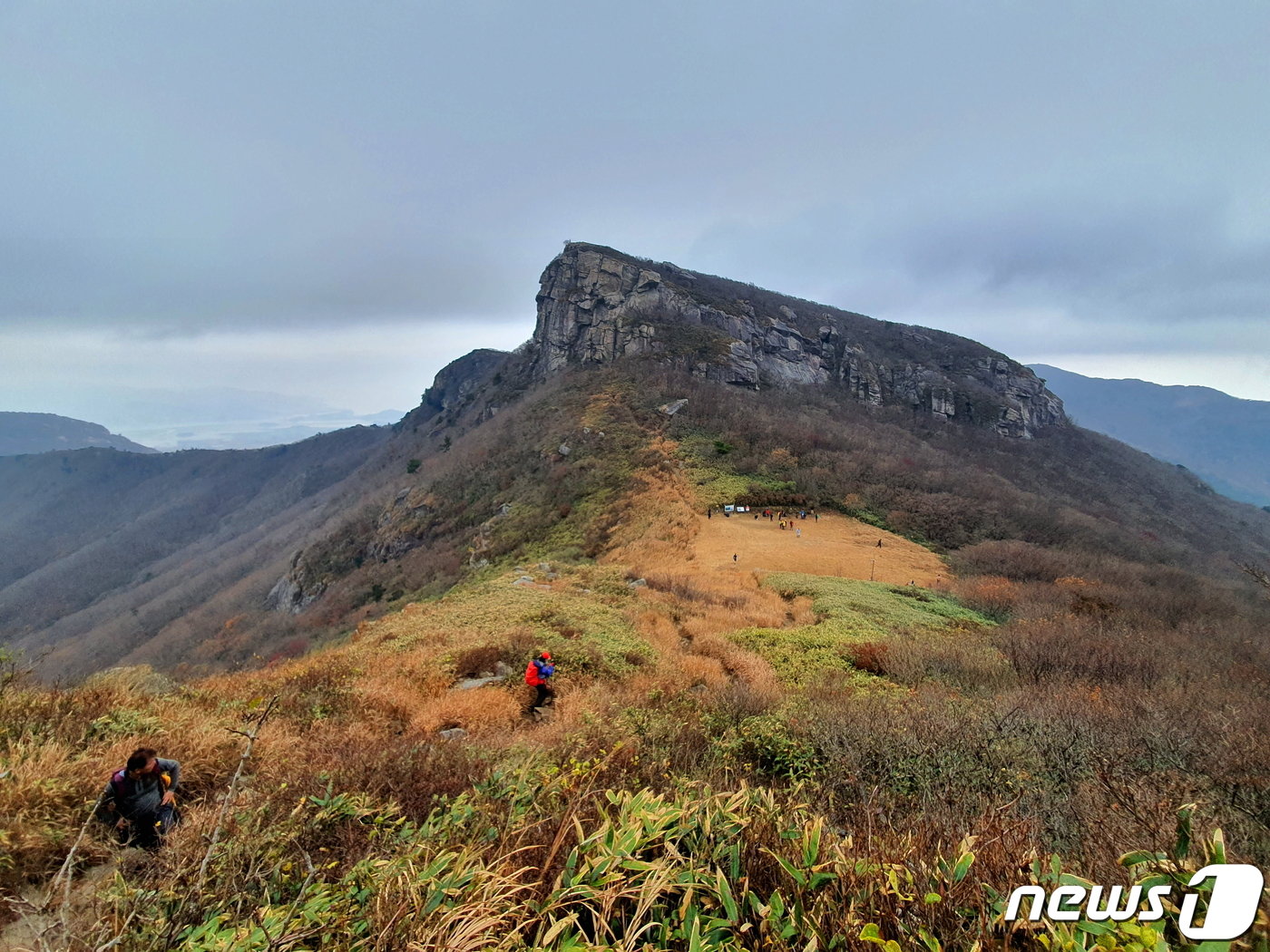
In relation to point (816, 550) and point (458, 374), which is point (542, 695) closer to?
point (816, 550)

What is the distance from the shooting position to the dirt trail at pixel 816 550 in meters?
16.5

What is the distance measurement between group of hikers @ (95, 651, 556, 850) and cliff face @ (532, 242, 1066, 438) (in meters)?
48.9

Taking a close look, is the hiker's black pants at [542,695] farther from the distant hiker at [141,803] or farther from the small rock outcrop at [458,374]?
the small rock outcrop at [458,374]

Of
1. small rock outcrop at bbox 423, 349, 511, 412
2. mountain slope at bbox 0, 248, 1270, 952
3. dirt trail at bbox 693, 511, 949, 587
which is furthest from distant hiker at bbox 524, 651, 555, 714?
small rock outcrop at bbox 423, 349, 511, 412

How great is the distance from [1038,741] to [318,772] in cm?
550

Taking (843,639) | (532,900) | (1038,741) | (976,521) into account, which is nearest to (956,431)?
(976,521)

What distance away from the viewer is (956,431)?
63.4 m

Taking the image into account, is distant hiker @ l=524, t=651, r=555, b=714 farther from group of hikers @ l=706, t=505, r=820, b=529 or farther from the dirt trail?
group of hikers @ l=706, t=505, r=820, b=529

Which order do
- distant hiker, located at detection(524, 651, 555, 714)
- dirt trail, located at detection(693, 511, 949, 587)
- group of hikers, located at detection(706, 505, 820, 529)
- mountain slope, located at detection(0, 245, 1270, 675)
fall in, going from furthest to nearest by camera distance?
mountain slope, located at detection(0, 245, 1270, 675), group of hikers, located at detection(706, 505, 820, 529), dirt trail, located at detection(693, 511, 949, 587), distant hiker, located at detection(524, 651, 555, 714)

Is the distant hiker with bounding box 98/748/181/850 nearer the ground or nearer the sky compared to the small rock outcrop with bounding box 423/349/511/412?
nearer the ground

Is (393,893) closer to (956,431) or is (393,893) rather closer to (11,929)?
(11,929)

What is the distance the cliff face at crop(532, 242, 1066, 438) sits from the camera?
188 ft

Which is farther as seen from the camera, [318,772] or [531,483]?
[531,483]

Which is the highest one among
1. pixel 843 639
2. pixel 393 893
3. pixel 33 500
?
pixel 393 893
